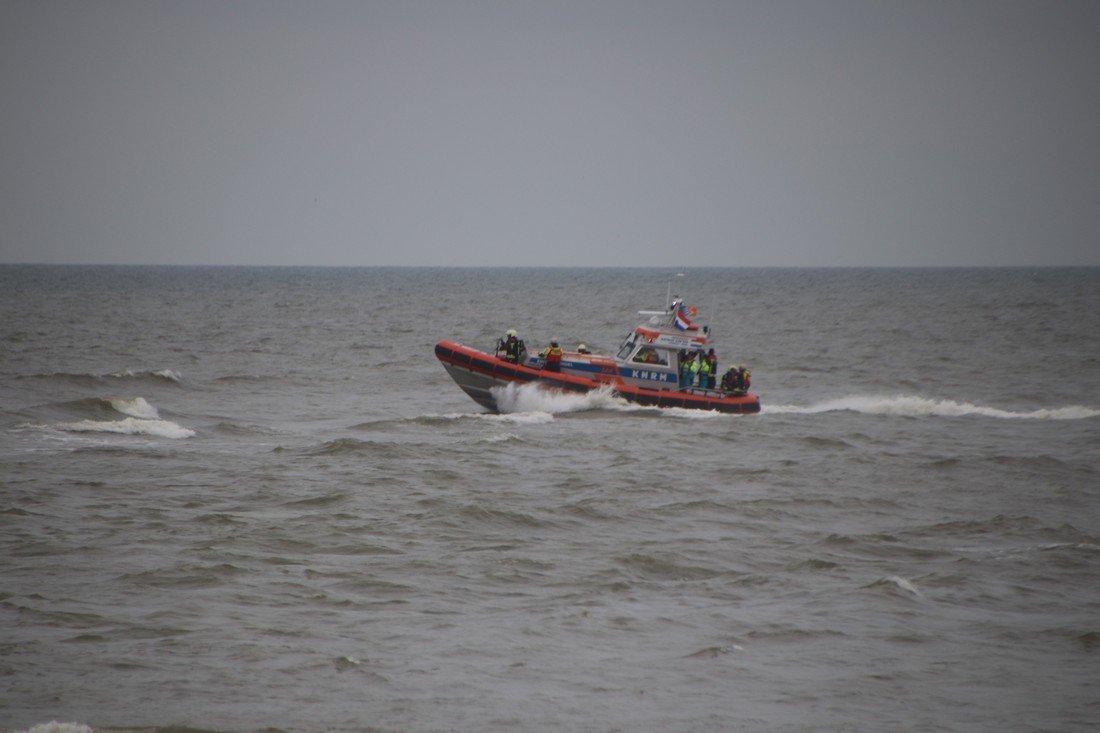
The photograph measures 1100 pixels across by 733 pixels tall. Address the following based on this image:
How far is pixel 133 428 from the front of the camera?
25.1 metres

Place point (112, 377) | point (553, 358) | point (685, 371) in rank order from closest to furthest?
point (553, 358), point (685, 371), point (112, 377)

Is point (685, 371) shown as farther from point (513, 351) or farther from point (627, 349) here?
point (513, 351)

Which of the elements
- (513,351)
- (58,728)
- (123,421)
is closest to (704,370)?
(513,351)

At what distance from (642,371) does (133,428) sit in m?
13.2

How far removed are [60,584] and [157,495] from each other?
504 centimetres

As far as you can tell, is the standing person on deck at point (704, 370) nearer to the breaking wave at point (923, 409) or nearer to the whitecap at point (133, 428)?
the breaking wave at point (923, 409)

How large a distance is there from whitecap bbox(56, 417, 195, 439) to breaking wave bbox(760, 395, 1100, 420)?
15978mm

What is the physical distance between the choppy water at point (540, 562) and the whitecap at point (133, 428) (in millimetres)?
188

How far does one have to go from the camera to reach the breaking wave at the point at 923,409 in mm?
30266

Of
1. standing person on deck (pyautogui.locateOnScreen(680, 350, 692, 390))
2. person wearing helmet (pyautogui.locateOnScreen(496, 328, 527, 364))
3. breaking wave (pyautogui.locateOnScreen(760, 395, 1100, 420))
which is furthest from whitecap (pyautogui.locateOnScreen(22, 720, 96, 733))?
breaking wave (pyautogui.locateOnScreen(760, 395, 1100, 420))

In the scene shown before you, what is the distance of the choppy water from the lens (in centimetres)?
1026

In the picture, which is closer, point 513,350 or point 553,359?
point 553,359

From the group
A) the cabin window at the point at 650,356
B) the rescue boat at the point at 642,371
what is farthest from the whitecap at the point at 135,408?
the cabin window at the point at 650,356

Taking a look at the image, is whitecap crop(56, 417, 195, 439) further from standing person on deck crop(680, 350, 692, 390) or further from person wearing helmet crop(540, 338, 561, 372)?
standing person on deck crop(680, 350, 692, 390)
